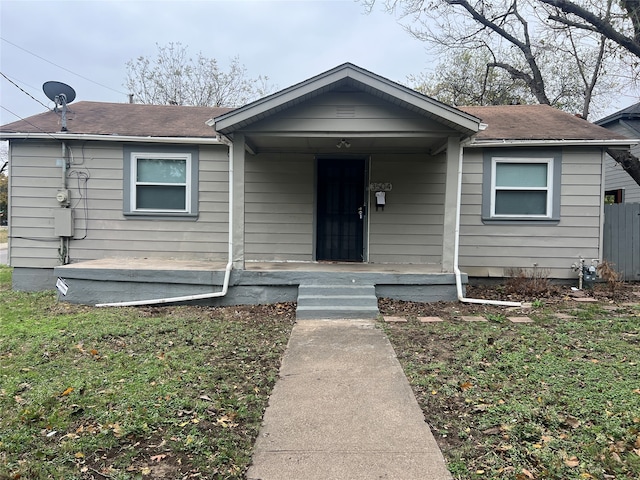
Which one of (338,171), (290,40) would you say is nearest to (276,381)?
(338,171)

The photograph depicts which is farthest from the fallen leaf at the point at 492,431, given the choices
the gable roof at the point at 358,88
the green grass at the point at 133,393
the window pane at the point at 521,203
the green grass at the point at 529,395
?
the window pane at the point at 521,203

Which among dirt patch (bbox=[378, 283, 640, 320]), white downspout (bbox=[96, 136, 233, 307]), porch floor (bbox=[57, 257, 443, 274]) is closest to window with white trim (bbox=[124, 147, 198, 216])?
porch floor (bbox=[57, 257, 443, 274])

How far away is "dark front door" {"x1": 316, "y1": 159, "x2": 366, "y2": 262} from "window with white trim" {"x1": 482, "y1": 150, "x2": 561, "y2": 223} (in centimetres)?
239

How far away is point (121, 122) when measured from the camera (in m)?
8.24

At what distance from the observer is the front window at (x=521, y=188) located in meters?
7.66

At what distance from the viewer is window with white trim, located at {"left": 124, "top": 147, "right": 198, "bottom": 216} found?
7715 millimetres

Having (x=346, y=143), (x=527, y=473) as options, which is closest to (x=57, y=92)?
(x=346, y=143)

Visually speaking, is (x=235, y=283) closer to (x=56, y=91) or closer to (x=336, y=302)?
(x=336, y=302)

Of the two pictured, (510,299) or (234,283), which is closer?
(234,283)

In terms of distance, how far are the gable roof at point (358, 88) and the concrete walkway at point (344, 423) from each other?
3.40 metres

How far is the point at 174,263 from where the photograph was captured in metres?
7.24

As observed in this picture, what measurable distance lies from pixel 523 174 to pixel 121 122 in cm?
792

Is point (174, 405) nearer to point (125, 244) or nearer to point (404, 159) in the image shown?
point (125, 244)

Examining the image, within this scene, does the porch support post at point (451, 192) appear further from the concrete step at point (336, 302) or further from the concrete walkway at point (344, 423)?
the concrete walkway at point (344, 423)
